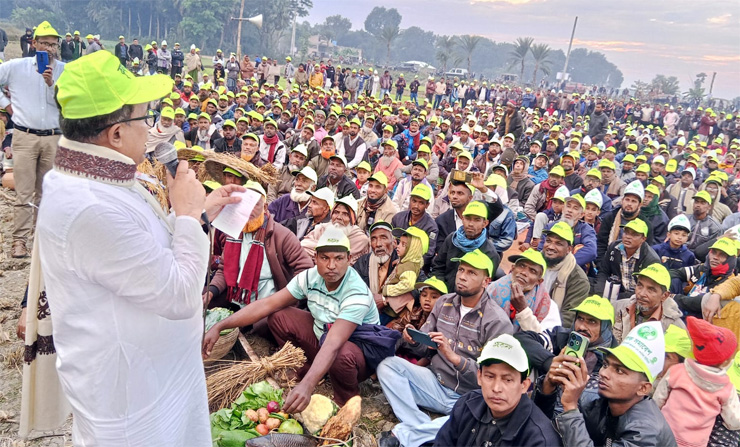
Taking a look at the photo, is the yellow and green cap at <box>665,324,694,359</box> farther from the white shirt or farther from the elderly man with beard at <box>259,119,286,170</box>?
the elderly man with beard at <box>259,119,286,170</box>

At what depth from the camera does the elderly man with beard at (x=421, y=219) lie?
18.5 feet

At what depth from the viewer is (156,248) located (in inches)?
58.6

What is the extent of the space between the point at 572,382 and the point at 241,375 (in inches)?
81.8

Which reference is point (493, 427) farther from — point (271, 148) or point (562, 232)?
point (271, 148)

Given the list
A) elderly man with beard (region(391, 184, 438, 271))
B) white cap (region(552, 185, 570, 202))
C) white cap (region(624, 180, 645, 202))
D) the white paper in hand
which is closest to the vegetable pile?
the white paper in hand

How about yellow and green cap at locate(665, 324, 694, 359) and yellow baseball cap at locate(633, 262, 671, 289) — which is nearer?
yellow and green cap at locate(665, 324, 694, 359)

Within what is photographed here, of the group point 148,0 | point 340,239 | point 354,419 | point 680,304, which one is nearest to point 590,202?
point 680,304

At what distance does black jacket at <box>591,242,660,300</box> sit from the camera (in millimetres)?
5238

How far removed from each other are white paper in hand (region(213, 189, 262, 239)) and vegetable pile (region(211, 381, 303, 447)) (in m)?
1.31

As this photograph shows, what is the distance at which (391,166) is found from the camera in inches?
358

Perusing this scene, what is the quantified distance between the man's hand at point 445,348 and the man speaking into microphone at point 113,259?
2.03m

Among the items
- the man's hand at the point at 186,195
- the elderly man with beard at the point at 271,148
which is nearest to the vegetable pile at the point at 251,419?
the man's hand at the point at 186,195

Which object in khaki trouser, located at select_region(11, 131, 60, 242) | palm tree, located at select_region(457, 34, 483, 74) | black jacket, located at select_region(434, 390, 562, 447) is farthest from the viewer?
palm tree, located at select_region(457, 34, 483, 74)

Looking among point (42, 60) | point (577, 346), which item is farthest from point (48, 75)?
point (577, 346)
